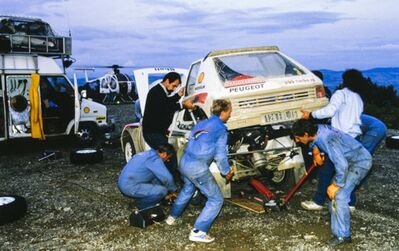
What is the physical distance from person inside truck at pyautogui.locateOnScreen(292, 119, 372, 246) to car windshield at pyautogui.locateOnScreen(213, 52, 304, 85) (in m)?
1.93

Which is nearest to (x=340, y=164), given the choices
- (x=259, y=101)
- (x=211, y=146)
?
(x=211, y=146)

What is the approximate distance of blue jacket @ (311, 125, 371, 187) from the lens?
192 inches

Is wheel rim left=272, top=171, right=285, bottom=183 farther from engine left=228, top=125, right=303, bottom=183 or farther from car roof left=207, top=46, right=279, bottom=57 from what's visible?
car roof left=207, top=46, right=279, bottom=57

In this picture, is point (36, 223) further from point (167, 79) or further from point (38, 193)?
point (167, 79)

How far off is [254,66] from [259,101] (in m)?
0.93

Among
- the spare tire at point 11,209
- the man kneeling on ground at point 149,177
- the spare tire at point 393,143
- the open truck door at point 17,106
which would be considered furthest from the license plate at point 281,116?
the open truck door at point 17,106

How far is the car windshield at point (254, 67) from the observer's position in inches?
274

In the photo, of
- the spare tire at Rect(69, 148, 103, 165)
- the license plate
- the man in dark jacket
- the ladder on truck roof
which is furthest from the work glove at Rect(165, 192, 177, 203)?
the ladder on truck roof

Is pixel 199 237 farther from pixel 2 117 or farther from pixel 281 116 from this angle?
pixel 2 117

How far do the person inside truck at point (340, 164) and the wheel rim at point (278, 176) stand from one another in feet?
8.39

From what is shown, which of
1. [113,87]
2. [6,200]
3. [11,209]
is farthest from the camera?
[113,87]

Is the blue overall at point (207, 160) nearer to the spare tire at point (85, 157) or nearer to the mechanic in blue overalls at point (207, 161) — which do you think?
the mechanic in blue overalls at point (207, 161)

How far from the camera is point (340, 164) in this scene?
4.87 meters

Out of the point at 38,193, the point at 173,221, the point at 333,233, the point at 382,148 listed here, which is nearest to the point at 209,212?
the point at 173,221
